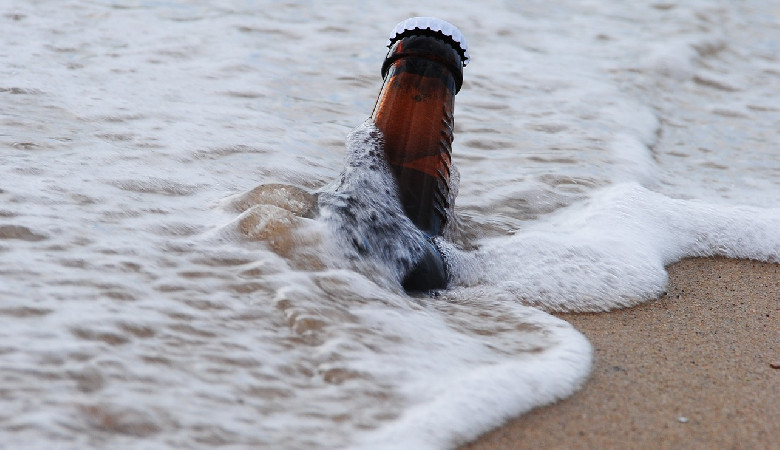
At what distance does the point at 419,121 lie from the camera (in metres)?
2.44

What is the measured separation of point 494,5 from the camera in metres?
6.25

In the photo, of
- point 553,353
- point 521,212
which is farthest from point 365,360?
point 521,212

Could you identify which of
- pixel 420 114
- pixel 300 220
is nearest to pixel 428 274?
pixel 300 220

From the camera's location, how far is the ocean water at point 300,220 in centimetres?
160

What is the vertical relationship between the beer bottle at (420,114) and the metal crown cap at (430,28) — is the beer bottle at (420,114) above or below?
below

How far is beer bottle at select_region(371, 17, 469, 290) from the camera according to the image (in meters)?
2.41

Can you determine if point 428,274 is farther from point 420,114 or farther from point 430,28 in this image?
point 430,28

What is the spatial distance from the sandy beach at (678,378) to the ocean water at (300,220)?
0.06 meters

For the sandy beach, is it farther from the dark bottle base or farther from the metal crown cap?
the metal crown cap

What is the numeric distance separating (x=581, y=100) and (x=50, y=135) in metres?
2.65

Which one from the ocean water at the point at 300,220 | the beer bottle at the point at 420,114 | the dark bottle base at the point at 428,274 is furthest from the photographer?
the beer bottle at the point at 420,114

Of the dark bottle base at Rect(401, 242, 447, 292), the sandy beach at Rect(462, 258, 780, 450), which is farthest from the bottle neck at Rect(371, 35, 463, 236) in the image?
the sandy beach at Rect(462, 258, 780, 450)

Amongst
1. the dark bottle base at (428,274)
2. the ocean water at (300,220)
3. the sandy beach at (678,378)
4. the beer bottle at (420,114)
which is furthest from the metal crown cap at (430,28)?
the sandy beach at (678,378)

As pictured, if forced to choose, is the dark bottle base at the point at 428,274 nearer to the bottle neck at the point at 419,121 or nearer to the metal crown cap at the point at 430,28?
the bottle neck at the point at 419,121
